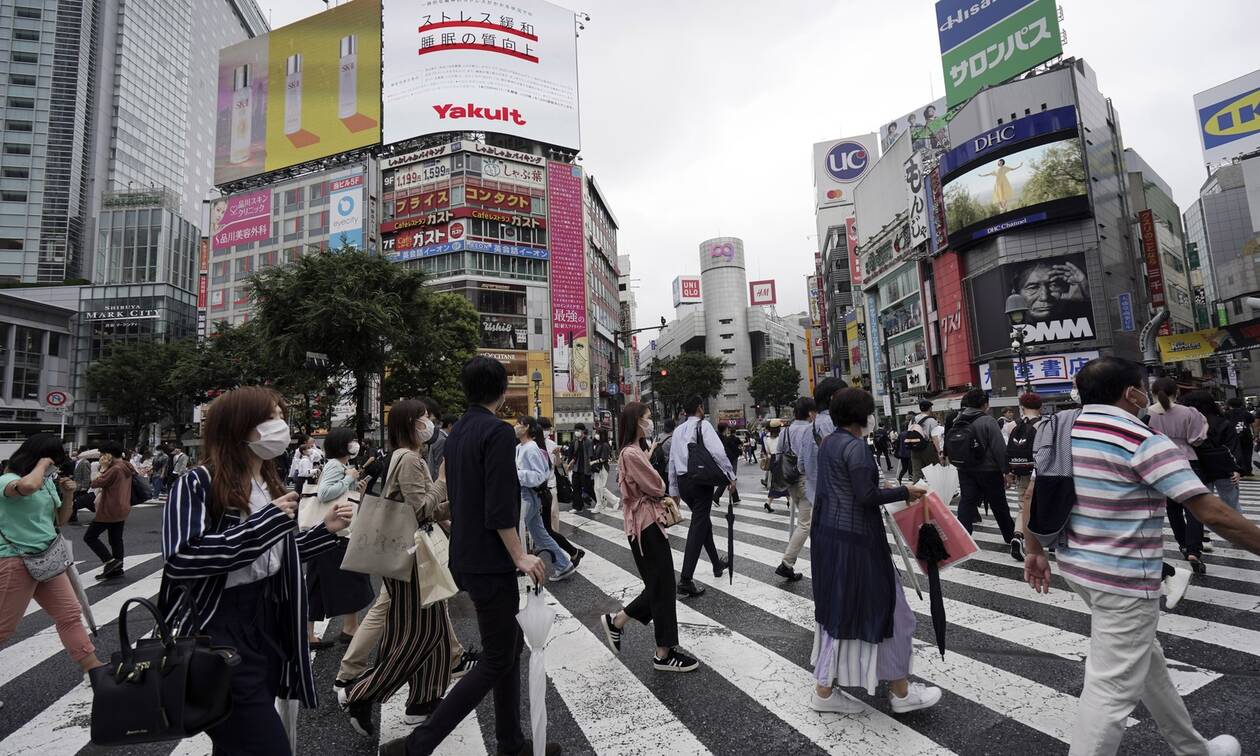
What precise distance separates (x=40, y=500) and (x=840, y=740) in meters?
5.36

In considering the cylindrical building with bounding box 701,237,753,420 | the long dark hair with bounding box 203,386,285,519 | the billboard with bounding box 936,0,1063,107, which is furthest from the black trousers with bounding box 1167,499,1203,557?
the cylindrical building with bounding box 701,237,753,420

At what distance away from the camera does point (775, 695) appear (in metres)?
3.53

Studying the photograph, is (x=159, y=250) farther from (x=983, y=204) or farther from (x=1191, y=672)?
(x=1191, y=672)

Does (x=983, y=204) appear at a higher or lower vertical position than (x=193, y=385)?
higher

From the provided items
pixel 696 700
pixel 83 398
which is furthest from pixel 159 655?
pixel 83 398

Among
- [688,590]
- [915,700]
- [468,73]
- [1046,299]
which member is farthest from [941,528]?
[468,73]

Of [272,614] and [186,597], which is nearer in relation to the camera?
[186,597]

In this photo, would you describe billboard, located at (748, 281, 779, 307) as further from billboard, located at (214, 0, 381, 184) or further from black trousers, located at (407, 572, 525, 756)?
black trousers, located at (407, 572, 525, 756)

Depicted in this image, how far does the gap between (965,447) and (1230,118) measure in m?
47.6

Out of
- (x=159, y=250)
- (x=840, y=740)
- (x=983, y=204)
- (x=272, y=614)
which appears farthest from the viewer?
(x=159, y=250)

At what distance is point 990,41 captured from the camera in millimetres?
34062

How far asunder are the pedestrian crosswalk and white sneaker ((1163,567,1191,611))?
0.10m

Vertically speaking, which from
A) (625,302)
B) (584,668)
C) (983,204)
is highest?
(625,302)

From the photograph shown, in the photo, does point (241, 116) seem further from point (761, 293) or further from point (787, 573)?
point (761, 293)
